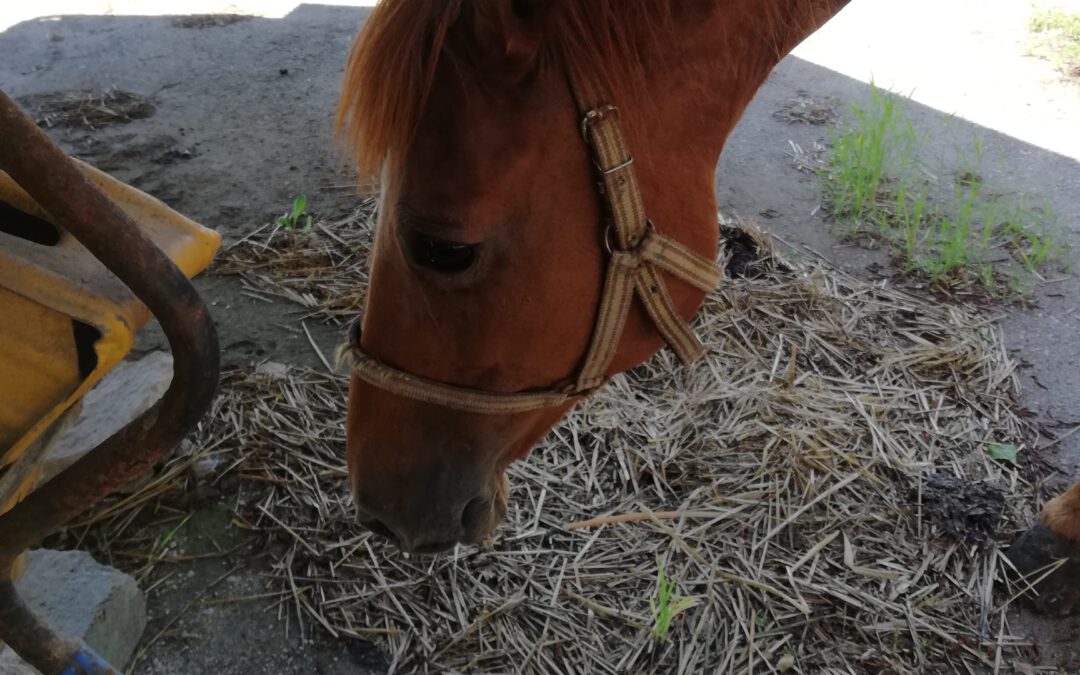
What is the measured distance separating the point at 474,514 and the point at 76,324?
0.70m

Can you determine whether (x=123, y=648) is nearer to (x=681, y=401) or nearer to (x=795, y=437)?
(x=681, y=401)

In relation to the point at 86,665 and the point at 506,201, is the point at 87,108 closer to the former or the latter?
the point at 86,665

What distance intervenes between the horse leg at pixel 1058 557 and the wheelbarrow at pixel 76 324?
2172 mm

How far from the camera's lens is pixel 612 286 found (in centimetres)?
109

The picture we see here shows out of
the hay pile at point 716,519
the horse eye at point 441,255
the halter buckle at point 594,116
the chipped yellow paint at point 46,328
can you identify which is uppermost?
the chipped yellow paint at point 46,328

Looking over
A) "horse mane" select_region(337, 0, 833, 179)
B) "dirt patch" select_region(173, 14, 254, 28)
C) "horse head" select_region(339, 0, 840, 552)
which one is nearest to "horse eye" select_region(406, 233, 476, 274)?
"horse head" select_region(339, 0, 840, 552)

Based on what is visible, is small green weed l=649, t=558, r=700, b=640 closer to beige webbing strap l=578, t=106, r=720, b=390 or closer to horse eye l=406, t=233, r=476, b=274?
beige webbing strap l=578, t=106, r=720, b=390

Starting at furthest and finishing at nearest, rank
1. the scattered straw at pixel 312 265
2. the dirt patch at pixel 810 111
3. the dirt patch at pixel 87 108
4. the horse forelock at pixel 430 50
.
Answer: the dirt patch at pixel 810 111, the dirt patch at pixel 87 108, the scattered straw at pixel 312 265, the horse forelock at pixel 430 50

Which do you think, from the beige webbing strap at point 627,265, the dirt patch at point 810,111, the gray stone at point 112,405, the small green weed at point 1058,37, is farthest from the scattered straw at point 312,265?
the small green weed at point 1058,37

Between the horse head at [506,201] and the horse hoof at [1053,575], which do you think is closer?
the horse head at [506,201]

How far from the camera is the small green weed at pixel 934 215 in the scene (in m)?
3.12

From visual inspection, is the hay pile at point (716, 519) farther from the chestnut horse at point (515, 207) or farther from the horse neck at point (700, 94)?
the horse neck at point (700, 94)

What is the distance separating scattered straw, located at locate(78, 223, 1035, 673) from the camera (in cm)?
180

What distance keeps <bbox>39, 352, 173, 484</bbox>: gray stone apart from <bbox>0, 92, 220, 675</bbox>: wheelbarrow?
120 centimetres
